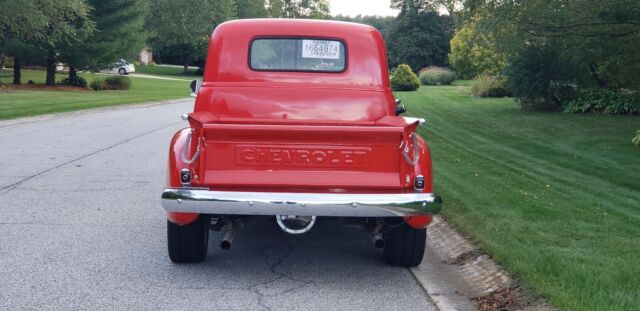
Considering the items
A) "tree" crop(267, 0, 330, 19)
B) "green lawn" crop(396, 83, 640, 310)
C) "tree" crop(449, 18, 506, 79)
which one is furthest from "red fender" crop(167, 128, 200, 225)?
"tree" crop(267, 0, 330, 19)

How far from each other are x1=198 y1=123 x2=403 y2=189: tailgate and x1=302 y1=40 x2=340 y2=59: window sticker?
6.43 feet

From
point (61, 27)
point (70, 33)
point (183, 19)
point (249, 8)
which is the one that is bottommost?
point (70, 33)

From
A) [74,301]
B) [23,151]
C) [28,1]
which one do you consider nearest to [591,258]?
[74,301]

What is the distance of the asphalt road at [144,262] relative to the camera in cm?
557

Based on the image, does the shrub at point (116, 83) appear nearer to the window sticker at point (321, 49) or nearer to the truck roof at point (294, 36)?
the truck roof at point (294, 36)

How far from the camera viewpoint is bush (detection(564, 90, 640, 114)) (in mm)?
24281

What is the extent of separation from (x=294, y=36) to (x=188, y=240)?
2.35 meters

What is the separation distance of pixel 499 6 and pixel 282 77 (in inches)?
506

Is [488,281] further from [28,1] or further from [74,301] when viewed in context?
[28,1]

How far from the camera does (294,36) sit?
761 cm

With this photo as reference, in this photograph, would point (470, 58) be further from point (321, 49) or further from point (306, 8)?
point (306, 8)

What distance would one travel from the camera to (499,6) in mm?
19078

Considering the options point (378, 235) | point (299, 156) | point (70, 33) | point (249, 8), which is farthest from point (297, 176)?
point (249, 8)

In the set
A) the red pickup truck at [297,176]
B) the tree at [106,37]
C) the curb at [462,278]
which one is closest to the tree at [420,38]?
the tree at [106,37]
